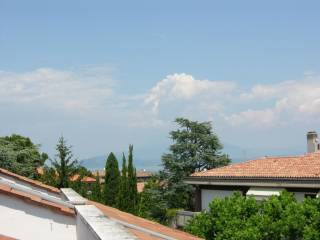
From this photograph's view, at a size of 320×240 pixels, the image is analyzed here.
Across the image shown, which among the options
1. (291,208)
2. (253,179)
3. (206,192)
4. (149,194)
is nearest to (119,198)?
(149,194)

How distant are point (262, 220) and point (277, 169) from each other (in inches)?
364

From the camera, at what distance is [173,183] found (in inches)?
1518

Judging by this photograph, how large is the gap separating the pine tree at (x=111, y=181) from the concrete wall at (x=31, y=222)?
122ft

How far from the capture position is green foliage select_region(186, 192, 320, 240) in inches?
722

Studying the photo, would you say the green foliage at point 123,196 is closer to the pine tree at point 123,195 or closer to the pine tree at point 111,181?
the pine tree at point 123,195

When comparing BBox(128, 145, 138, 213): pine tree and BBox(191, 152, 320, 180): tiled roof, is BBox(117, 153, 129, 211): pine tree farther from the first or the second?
BBox(191, 152, 320, 180): tiled roof

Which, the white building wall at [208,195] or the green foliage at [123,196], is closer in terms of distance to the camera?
the white building wall at [208,195]

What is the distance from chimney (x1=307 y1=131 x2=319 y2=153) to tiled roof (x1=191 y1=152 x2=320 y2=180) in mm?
6175

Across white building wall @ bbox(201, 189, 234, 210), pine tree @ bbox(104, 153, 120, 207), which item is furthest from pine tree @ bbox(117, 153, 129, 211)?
white building wall @ bbox(201, 189, 234, 210)

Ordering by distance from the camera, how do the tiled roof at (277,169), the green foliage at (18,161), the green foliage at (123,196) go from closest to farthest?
the tiled roof at (277,169) < the green foliage at (18,161) < the green foliage at (123,196)

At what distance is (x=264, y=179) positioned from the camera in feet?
88.0

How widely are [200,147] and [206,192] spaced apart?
10.4 meters

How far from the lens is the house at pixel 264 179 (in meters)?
24.9

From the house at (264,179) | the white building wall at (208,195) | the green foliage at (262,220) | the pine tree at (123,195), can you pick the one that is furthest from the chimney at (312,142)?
the green foliage at (262,220)
